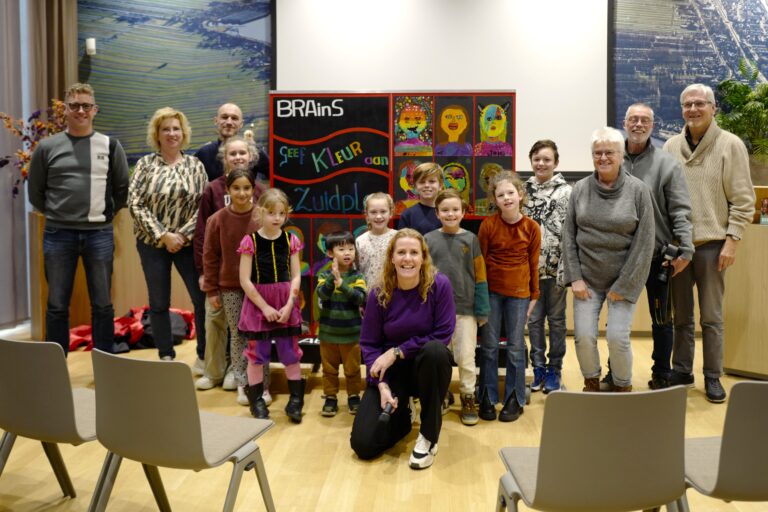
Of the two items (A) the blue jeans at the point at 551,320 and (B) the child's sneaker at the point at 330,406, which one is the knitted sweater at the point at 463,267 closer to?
(A) the blue jeans at the point at 551,320

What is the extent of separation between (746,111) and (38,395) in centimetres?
530

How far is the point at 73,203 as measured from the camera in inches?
155

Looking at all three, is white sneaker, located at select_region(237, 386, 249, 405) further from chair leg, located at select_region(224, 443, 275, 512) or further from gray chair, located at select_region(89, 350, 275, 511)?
gray chair, located at select_region(89, 350, 275, 511)

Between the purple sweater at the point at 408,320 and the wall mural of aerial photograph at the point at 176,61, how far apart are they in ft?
11.0

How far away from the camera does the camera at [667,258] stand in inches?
141

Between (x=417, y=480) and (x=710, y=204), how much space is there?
7.36 ft

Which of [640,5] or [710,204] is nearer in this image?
[710,204]

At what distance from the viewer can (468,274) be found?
3.47 meters

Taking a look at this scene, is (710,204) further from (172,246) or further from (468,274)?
(172,246)

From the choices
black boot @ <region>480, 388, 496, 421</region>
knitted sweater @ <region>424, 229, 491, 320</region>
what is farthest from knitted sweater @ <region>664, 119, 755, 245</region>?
black boot @ <region>480, 388, 496, 421</region>

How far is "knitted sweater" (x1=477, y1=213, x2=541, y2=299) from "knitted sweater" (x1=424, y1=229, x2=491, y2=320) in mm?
105

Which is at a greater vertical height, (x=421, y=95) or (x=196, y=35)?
(x=196, y=35)

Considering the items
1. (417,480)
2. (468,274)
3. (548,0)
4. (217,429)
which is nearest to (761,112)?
(548,0)

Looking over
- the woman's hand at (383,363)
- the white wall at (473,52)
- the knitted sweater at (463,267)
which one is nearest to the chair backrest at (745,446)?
the woman's hand at (383,363)
